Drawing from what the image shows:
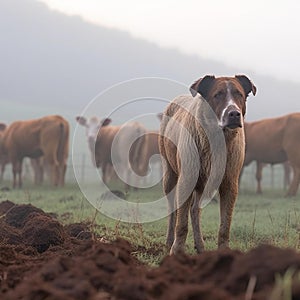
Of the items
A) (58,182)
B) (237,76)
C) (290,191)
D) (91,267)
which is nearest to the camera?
(91,267)

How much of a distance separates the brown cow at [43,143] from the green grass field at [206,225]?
4.51 m

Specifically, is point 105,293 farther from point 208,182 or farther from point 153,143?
point 153,143

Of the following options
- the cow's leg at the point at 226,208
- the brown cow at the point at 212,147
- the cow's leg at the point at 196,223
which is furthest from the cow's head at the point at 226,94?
the cow's leg at the point at 196,223

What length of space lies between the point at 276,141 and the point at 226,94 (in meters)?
12.4

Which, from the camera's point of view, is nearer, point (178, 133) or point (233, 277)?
point (233, 277)

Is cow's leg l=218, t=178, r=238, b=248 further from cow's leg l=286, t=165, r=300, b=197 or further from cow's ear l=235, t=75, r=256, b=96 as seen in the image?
cow's leg l=286, t=165, r=300, b=197

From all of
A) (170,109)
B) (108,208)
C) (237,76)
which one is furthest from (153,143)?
(237,76)

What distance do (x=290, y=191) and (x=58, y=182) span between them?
774 centimetres

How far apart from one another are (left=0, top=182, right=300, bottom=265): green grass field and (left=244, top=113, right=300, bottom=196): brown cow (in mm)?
2669

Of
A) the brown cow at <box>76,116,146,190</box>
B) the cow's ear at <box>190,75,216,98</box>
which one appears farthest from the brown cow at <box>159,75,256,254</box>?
the brown cow at <box>76,116,146,190</box>

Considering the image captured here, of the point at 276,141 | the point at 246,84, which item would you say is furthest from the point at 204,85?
the point at 276,141

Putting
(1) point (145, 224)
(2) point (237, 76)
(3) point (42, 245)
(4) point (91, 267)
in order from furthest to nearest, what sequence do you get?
1. (1) point (145, 224)
2. (2) point (237, 76)
3. (3) point (42, 245)
4. (4) point (91, 267)

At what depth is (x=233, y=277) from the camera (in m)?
3.17

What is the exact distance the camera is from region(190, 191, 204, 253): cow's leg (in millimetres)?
7000
